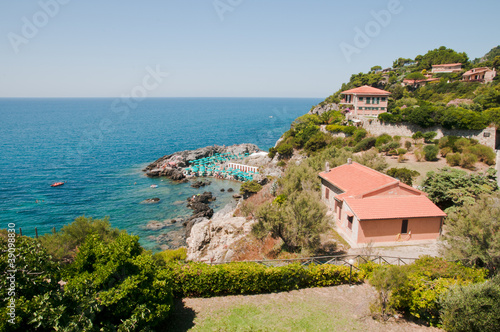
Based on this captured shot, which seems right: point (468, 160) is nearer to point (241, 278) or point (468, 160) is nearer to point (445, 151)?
point (445, 151)

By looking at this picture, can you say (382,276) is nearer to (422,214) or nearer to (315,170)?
(422,214)

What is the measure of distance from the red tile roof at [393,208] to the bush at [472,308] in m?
8.50

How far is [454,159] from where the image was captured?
115 feet

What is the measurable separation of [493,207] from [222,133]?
106m

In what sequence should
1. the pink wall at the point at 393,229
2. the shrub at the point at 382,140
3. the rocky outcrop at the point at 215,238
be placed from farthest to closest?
the shrub at the point at 382,140 < the rocky outcrop at the point at 215,238 < the pink wall at the point at 393,229

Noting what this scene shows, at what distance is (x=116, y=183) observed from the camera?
50.6m

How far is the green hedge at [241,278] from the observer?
13.0m

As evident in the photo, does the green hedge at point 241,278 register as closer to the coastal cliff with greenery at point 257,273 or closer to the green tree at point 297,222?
the coastal cliff with greenery at point 257,273

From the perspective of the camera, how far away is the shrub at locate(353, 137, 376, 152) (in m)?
44.5

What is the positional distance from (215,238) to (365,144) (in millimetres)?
29968

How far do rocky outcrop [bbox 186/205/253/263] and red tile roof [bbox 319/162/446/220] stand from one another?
28.7 feet

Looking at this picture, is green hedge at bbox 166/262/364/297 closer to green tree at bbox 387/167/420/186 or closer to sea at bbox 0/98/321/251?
sea at bbox 0/98/321/251

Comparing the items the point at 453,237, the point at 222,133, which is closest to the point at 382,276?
the point at 453,237

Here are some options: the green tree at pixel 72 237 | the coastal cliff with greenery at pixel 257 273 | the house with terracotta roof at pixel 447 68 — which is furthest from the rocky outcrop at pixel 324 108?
the green tree at pixel 72 237
